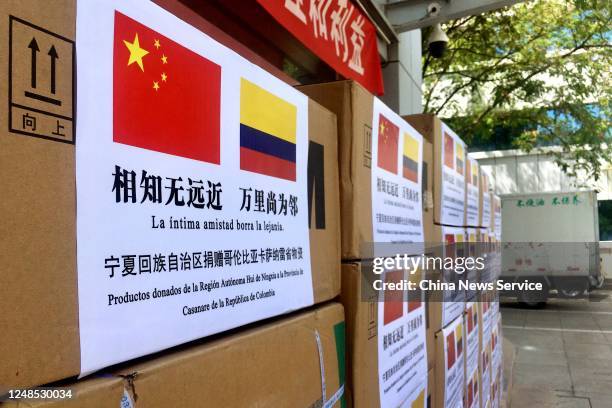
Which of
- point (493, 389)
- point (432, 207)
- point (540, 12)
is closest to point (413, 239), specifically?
point (432, 207)

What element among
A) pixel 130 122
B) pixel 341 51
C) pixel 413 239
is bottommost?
pixel 413 239

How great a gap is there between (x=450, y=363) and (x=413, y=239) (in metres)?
0.76

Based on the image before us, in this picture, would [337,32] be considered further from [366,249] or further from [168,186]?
[168,186]

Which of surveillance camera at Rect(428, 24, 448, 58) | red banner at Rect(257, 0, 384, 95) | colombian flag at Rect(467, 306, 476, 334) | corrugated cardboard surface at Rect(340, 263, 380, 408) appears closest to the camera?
corrugated cardboard surface at Rect(340, 263, 380, 408)

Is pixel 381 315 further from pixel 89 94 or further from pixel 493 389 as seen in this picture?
pixel 493 389

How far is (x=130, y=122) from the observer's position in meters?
0.72

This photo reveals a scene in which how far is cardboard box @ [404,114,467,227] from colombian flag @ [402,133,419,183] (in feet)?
0.97

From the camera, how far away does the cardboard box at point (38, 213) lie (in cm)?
Answer: 57

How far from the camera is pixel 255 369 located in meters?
0.97

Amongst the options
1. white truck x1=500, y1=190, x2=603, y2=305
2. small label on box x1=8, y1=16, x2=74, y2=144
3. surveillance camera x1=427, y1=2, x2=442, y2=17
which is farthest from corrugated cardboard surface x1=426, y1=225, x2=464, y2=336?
white truck x1=500, y1=190, x2=603, y2=305

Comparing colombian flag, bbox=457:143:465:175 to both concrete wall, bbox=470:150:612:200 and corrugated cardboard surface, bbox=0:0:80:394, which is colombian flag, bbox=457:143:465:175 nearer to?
corrugated cardboard surface, bbox=0:0:80:394

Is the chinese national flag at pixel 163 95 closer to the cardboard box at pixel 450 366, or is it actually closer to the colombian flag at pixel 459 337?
the cardboard box at pixel 450 366

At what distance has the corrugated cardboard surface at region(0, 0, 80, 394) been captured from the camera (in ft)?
1.86

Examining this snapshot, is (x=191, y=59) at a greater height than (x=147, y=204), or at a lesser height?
greater
